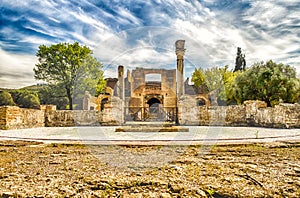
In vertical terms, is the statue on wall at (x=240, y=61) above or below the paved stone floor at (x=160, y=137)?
above

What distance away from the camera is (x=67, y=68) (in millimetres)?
23406

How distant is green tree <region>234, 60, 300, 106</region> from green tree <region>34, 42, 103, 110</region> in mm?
13668

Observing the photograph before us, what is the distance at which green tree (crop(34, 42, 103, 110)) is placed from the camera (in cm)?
2331

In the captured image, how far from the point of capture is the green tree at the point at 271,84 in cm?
1930

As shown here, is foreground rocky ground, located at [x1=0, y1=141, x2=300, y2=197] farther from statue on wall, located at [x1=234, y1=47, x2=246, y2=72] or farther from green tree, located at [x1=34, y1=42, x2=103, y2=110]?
statue on wall, located at [x1=234, y1=47, x2=246, y2=72]

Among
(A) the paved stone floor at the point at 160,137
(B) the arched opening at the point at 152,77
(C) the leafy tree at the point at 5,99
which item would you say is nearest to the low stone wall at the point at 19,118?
(A) the paved stone floor at the point at 160,137

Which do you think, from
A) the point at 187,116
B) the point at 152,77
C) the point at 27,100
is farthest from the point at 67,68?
the point at 187,116

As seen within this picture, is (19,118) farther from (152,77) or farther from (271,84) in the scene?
(271,84)

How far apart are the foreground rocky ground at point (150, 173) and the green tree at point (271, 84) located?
1630 centimetres

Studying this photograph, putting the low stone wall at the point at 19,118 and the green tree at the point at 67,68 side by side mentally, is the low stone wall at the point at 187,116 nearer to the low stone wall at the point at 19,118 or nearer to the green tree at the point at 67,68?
the low stone wall at the point at 19,118

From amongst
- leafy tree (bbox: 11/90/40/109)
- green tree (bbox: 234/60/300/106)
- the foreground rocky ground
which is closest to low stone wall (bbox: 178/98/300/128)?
green tree (bbox: 234/60/300/106)

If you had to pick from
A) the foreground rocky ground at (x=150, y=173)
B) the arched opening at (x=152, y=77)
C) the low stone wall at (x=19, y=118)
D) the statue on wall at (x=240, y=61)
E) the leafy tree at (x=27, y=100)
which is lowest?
the foreground rocky ground at (x=150, y=173)

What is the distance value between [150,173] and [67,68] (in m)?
21.9

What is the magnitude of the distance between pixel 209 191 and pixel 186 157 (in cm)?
180
